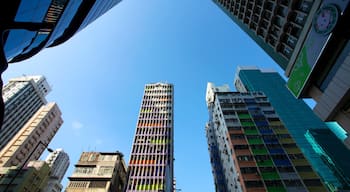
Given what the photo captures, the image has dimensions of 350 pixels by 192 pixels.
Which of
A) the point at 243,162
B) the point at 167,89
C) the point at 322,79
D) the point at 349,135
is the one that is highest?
the point at 167,89

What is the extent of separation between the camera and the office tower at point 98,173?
35000 mm

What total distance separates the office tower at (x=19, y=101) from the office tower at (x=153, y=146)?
198ft

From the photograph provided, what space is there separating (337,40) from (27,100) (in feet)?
375

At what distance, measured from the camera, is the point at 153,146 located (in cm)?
5247

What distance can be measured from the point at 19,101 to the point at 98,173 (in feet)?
242

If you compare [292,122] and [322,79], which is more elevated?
[292,122]

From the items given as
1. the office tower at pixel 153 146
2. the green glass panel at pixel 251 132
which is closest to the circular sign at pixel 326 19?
the green glass panel at pixel 251 132

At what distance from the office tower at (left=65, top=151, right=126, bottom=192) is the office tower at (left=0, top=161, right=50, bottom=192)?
10.1 metres

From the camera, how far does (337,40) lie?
593 inches

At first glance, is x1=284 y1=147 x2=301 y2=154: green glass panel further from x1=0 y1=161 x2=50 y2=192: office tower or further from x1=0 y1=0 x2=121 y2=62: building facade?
x1=0 y1=161 x2=50 y2=192: office tower

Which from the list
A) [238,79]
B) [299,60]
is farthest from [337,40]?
[238,79]

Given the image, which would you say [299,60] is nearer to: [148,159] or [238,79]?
[148,159]

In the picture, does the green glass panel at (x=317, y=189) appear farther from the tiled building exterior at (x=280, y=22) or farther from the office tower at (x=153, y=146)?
the office tower at (x=153, y=146)

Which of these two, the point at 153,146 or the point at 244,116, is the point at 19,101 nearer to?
the point at 153,146
